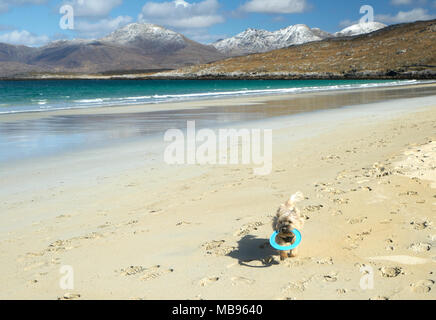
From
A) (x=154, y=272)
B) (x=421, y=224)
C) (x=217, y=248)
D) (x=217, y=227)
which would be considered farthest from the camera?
(x=217, y=227)

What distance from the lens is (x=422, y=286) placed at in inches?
138

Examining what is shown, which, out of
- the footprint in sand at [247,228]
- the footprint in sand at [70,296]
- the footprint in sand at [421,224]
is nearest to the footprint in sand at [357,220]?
the footprint in sand at [421,224]

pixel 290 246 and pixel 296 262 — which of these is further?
pixel 296 262

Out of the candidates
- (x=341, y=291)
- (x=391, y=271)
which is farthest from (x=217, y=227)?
(x=391, y=271)

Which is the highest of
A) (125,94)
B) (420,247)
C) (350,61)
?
(350,61)

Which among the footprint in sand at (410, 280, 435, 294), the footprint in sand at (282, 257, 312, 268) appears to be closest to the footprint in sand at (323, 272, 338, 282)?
the footprint in sand at (282, 257, 312, 268)

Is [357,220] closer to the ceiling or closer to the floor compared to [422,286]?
closer to the ceiling

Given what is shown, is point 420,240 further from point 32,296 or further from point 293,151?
point 293,151

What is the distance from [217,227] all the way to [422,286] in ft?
8.09

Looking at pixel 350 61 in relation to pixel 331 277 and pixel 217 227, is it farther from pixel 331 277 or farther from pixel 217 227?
pixel 331 277

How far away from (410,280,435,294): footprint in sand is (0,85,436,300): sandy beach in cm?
1

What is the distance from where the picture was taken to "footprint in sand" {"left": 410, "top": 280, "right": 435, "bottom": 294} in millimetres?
3434

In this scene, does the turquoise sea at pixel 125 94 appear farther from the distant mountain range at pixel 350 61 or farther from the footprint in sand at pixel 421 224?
the footprint in sand at pixel 421 224

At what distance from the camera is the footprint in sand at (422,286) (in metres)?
3.43
